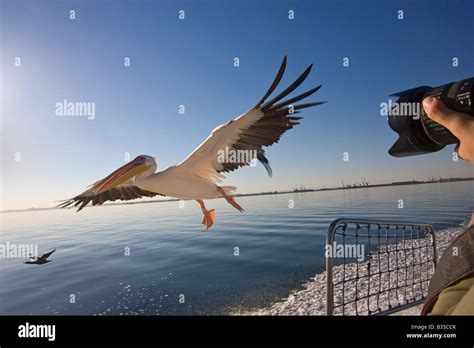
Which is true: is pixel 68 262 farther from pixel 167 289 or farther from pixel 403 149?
pixel 403 149

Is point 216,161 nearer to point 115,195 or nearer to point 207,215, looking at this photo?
point 207,215

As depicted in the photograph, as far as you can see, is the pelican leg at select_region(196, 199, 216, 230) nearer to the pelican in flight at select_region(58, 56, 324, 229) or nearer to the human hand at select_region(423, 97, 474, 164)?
the pelican in flight at select_region(58, 56, 324, 229)

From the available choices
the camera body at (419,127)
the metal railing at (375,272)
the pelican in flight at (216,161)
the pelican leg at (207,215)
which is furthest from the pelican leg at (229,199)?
the camera body at (419,127)

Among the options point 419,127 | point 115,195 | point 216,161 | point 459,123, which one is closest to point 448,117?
point 459,123

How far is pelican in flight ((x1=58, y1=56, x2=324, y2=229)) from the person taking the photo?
2047mm

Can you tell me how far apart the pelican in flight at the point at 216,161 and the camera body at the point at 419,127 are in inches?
42.4

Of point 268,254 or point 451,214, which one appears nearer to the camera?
point 268,254

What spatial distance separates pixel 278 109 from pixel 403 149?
4.78ft

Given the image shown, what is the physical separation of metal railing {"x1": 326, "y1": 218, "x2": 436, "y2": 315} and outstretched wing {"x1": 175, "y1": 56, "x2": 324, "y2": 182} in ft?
2.69

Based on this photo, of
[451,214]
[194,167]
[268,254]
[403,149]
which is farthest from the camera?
[451,214]

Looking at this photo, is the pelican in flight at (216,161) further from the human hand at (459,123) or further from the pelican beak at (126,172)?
the human hand at (459,123)

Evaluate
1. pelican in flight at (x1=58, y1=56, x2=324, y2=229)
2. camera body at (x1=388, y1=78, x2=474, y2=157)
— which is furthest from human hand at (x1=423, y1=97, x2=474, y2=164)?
pelican in flight at (x1=58, y1=56, x2=324, y2=229)
